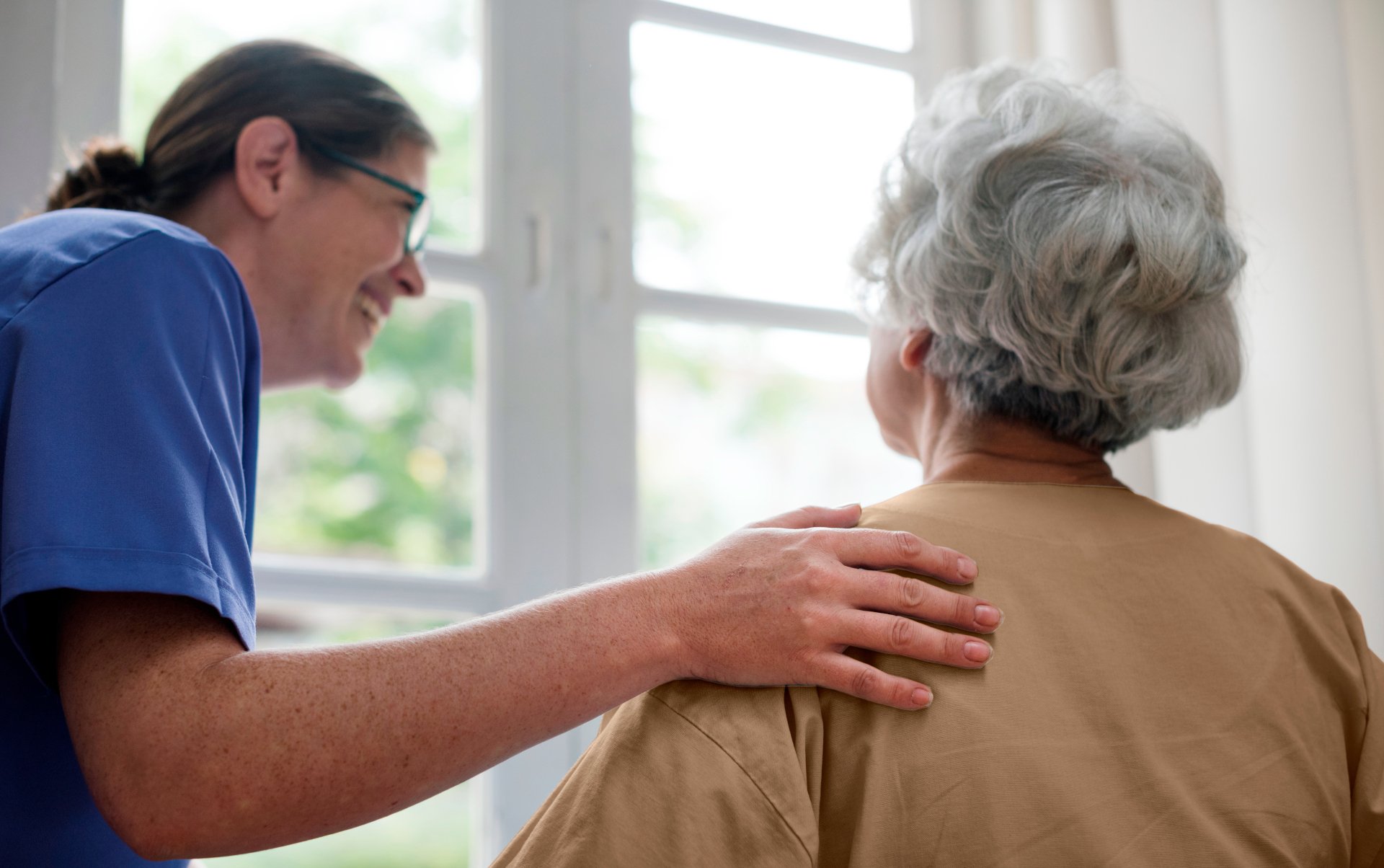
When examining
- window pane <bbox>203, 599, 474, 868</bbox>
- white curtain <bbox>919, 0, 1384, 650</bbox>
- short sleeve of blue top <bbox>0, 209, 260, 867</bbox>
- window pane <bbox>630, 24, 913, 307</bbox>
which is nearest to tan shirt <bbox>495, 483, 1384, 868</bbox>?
short sleeve of blue top <bbox>0, 209, 260, 867</bbox>

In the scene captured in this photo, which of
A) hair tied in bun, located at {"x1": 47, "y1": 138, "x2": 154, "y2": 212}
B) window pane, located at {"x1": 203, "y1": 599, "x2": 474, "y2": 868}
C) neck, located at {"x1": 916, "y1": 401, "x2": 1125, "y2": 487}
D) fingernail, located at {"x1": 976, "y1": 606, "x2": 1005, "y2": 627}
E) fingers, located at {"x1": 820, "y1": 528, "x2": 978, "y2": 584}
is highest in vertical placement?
hair tied in bun, located at {"x1": 47, "y1": 138, "x2": 154, "y2": 212}

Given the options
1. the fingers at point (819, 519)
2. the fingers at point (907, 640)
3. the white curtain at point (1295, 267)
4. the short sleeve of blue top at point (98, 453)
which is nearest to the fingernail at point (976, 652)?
the fingers at point (907, 640)

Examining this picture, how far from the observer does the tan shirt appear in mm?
1070

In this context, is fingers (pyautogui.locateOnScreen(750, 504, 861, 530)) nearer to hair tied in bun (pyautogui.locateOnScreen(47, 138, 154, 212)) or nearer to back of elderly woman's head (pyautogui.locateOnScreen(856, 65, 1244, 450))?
back of elderly woman's head (pyautogui.locateOnScreen(856, 65, 1244, 450))

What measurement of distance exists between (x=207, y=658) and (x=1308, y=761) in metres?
1.06

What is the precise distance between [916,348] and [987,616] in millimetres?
401

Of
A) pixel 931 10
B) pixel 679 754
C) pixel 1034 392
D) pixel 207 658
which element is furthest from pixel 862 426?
pixel 207 658

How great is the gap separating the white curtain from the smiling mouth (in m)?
1.06

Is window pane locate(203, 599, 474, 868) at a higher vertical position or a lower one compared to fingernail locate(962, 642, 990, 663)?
lower

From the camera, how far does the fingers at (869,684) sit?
3.64 ft

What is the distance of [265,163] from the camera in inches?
61.0

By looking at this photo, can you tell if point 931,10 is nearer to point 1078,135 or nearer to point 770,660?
point 1078,135

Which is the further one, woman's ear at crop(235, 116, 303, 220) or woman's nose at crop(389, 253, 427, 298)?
woman's nose at crop(389, 253, 427, 298)

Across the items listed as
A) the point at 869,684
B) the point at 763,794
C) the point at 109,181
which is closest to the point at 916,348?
the point at 869,684
